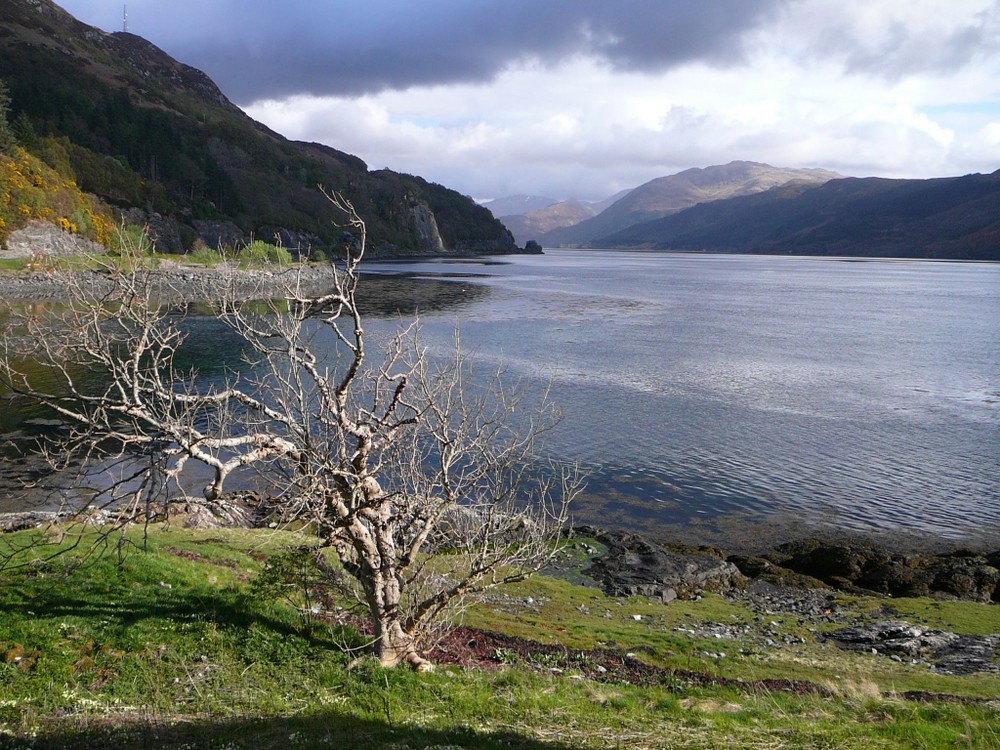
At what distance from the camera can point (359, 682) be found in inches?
442

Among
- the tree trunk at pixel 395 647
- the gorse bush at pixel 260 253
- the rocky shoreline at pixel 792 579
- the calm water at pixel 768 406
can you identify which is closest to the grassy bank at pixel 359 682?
the tree trunk at pixel 395 647

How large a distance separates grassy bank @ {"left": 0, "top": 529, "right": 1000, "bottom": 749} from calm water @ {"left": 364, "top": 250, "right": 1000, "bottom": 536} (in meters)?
11.9

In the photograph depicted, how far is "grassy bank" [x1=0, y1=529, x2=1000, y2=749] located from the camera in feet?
31.1

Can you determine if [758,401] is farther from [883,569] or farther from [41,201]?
[41,201]

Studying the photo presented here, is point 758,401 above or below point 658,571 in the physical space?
above

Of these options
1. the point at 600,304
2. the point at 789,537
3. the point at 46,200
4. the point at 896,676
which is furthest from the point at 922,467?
the point at 46,200

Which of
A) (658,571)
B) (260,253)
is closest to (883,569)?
(658,571)

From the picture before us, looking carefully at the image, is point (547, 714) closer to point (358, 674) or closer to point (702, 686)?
point (358, 674)

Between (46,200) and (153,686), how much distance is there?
10565cm

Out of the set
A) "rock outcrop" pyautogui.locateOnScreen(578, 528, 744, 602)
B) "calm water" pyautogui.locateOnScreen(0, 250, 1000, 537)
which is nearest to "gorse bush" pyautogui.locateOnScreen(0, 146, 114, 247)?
"calm water" pyautogui.locateOnScreen(0, 250, 1000, 537)

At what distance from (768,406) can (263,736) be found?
3677 cm

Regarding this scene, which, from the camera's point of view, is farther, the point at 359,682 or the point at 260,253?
the point at 260,253

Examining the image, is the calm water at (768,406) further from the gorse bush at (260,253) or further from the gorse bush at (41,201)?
the gorse bush at (41,201)

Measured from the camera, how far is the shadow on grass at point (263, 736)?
8633mm
